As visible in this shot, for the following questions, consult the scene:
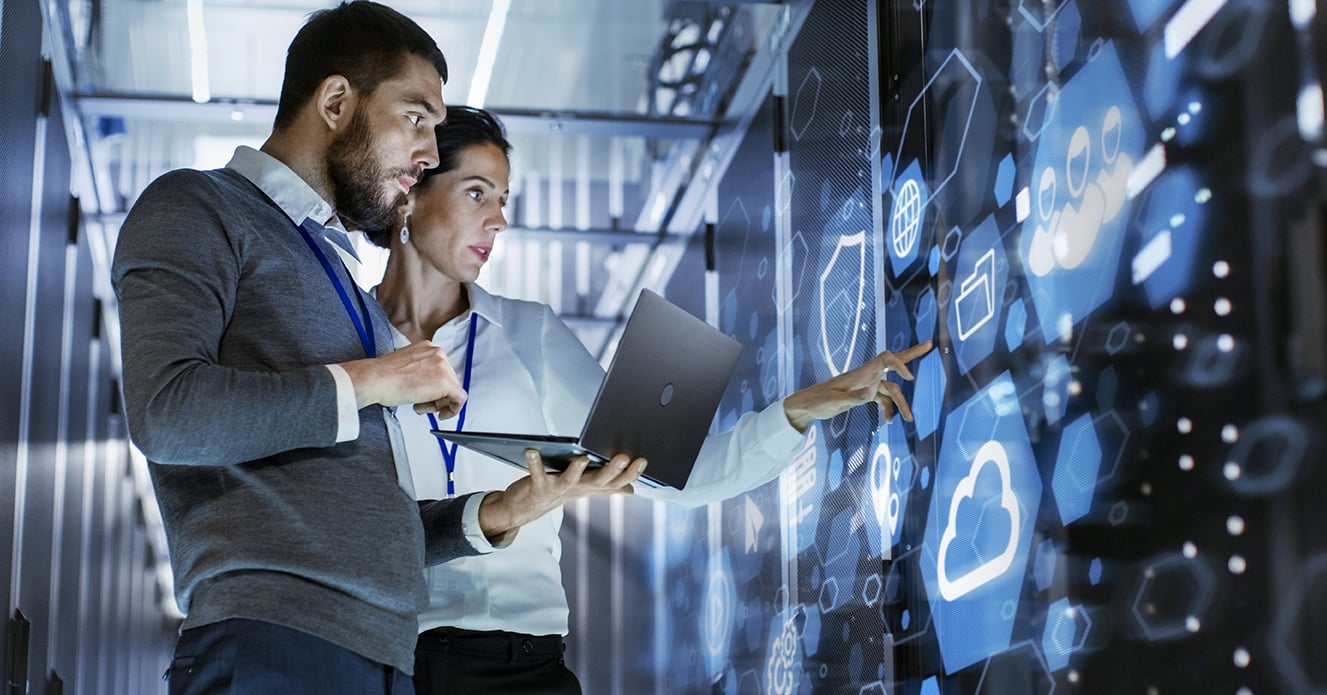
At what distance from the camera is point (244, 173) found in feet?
6.18

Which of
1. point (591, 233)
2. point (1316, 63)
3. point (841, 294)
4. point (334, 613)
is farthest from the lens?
point (591, 233)

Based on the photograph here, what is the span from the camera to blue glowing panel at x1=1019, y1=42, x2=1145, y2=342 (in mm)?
1961

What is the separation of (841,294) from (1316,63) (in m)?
1.65

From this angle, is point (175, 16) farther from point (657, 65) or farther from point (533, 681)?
point (533, 681)

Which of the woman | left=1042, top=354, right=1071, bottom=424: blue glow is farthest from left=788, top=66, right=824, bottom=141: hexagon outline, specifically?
left=1042, top=354, right=1071, bottom=424: blue glow

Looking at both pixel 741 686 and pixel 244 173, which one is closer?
pixel 244 173

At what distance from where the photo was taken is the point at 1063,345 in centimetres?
210

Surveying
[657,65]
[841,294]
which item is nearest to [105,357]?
[657,65]

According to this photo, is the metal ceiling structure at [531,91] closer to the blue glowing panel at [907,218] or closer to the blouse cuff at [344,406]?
the blue glowing panel at [907,218]

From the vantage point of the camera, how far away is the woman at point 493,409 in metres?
2.33

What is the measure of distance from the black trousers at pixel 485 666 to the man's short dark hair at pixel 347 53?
0.78 meters

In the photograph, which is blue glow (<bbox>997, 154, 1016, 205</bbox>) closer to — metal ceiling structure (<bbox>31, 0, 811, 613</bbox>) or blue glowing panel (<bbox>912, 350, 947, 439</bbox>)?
blue glowing panel (<bbox>912, 350, 947, 439</bbox>)

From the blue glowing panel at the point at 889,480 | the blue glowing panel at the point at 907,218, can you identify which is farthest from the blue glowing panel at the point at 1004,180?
the blue glowing panel at the point at 889,480

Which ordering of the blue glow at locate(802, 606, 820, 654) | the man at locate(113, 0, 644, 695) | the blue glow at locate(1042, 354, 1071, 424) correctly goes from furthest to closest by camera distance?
the blue glow at locate(802, 606, 820, 654) → the blue glow at locate(1042, 354, 1071, 424) → the man at locate(113, 0, 644, 695)
